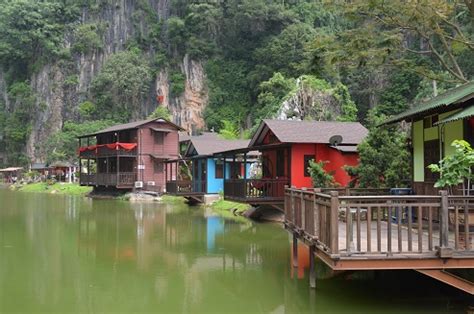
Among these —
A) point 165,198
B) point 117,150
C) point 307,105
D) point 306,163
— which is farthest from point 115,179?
point 306,163

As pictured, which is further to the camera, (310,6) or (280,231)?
(310,6)

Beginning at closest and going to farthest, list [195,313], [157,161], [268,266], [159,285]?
[195,313] → [159,285] → [268,266] → [157,161]

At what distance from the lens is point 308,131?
24.3 m

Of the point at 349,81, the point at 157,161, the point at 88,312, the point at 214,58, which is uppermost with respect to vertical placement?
the point at 214,58

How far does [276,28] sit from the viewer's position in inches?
2645

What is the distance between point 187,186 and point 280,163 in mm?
12863

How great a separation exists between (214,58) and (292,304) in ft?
202

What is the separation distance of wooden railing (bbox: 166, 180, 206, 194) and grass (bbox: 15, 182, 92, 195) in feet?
64.2

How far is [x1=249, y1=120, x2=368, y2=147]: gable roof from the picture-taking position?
23025 mm

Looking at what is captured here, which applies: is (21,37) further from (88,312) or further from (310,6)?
(88,312)

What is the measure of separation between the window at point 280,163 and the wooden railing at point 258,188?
1.20m

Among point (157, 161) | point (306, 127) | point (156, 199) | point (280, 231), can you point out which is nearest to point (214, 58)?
point (157, 161)

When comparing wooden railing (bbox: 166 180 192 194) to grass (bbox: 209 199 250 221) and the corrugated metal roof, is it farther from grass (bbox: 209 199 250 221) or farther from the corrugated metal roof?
the corrugated metal roof

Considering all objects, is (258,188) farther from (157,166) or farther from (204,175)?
(157,166)
